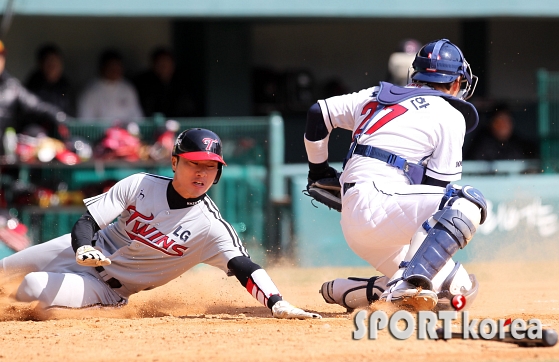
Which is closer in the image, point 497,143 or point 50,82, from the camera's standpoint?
point 50,82

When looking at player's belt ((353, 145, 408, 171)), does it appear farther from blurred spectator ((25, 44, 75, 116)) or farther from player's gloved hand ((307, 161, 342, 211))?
blurred spectator ((25, 44, 75, 116))

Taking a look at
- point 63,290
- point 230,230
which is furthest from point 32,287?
point 230,230

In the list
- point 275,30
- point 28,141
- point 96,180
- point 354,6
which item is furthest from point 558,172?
point 28,141

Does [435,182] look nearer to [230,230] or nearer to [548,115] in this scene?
[230,230]

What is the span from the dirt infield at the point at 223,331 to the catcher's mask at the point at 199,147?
105cm

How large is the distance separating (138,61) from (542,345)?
357 inches

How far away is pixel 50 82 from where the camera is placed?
34.8 ft

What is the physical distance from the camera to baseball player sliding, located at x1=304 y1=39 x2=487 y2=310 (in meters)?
5.01

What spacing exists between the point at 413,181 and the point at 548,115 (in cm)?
644

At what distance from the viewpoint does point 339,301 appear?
19.8 ft

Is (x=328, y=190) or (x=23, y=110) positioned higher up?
(x=23, y=110)

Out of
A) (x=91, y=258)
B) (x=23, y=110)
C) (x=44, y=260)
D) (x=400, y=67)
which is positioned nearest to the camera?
(x=91, y=258)

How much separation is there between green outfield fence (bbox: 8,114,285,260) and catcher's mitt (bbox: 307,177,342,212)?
347 cm

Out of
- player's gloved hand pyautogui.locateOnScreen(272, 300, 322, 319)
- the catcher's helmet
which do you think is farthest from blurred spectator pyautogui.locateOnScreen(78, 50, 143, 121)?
player's gloved hand pyautogui.locateOnScreen(272, 300, 322, 319)
